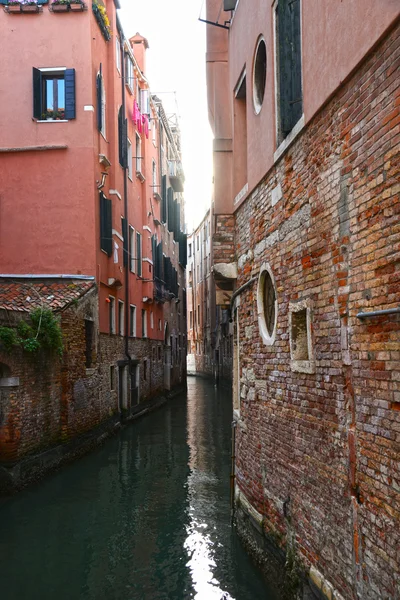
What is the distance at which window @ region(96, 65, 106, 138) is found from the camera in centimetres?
1480

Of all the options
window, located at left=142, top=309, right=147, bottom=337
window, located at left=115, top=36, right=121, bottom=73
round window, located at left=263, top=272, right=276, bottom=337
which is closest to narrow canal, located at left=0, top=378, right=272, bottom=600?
round window, located at left=263, top=272, right=276, bottom=337

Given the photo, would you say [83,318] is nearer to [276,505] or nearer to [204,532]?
[204,532]

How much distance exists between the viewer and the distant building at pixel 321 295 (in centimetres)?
339

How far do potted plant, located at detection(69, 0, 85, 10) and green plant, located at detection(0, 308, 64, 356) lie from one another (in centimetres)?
727

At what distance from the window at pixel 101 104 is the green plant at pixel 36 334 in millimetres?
5510

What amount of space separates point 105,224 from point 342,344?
11.5 m

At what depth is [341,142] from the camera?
13.1 feet

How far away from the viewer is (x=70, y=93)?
1415 centimetres

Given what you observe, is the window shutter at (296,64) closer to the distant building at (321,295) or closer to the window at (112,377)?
the distant building at (321,295)

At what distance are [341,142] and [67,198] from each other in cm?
1100

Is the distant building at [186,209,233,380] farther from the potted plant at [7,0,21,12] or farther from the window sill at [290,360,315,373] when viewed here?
the window sill at [290,360,315,373]

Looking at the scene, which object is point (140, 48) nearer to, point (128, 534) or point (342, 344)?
point (128, 534)

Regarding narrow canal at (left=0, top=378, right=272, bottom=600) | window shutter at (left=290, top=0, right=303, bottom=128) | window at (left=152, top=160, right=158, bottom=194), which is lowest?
narrow canal at (left=0, top=378, right=272, bottom=600)

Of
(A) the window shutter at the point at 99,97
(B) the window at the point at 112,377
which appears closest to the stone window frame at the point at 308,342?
(A) the window shutter at the point at 99,97
